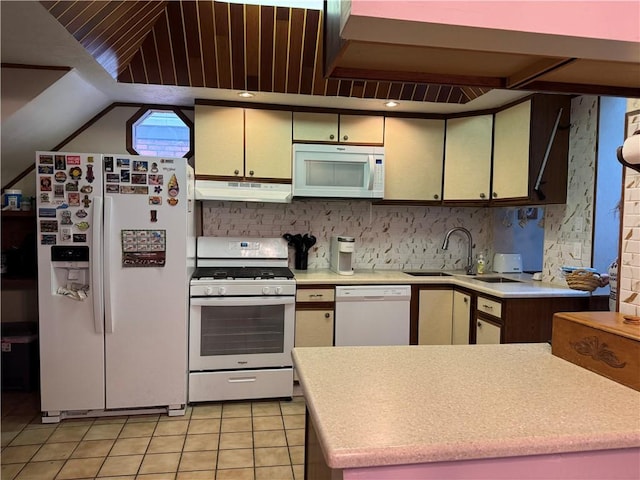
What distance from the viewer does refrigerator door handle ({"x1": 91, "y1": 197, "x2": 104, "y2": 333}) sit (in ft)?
8.36

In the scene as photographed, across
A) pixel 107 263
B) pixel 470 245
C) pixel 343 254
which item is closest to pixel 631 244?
pixel 343 254

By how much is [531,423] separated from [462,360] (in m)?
0.43

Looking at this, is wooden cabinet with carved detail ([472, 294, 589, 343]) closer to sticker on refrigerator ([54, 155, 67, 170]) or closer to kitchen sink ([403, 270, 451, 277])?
kitchen sink ([403, 270, 451, 277])

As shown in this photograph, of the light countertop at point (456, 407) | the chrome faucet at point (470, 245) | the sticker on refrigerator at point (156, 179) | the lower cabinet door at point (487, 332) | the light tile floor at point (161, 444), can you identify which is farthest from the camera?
the chrome faucet at point (470, 245)

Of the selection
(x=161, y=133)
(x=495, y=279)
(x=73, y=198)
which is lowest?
(x=495, y=279)

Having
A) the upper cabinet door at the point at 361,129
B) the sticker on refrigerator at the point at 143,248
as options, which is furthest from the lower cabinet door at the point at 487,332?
the sticker on refrigerator at the point at 143,248

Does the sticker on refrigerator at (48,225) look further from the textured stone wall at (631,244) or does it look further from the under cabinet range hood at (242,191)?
the textured stone wall at (631,244)

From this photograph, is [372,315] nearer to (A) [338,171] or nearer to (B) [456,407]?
(A) [338,171]

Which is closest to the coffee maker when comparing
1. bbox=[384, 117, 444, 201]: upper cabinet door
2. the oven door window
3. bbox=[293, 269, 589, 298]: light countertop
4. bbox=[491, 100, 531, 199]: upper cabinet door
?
bbox=[293, 269, 589, 298]: light countertop

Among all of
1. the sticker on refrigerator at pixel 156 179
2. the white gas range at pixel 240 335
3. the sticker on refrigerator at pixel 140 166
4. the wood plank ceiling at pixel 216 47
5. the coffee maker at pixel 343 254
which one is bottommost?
the white gas range at pixel 240 335

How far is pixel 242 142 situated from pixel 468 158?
183 cm

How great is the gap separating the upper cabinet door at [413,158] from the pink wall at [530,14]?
2.68 metres

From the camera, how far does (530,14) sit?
2.34ft

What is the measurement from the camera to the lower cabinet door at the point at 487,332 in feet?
9.02
